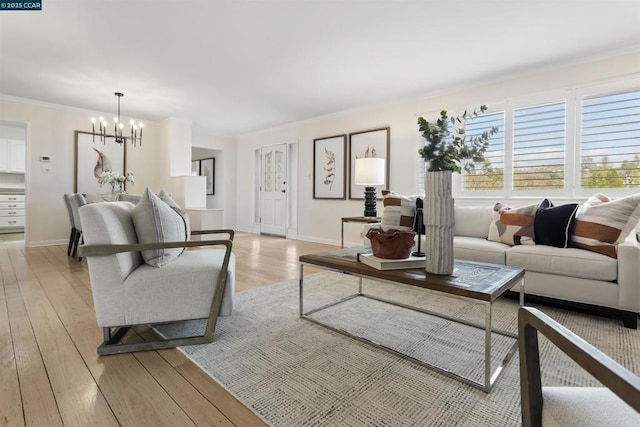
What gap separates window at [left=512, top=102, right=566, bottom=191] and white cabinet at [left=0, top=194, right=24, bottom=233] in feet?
32.6

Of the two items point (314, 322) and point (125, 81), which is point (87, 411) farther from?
point (125, 81)

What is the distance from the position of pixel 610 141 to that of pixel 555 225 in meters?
1.51

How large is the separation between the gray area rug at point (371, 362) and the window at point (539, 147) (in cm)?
185

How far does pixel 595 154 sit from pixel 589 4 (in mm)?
1512

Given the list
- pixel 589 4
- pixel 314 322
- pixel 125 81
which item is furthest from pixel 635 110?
pixel 125 81

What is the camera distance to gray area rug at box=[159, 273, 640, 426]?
120 cm

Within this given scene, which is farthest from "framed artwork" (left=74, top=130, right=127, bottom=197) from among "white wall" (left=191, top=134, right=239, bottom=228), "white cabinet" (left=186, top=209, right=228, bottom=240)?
"white wall" (left=191, top=134, right=239, bottom=228)

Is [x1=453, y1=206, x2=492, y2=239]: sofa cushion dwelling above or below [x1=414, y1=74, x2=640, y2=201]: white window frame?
below

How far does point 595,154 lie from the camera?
3266mm

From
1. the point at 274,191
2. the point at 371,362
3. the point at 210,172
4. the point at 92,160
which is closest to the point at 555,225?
the point at 371,362

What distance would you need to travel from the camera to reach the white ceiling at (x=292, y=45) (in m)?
2.56

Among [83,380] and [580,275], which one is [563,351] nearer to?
[83,380]

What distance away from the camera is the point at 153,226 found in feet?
5.80

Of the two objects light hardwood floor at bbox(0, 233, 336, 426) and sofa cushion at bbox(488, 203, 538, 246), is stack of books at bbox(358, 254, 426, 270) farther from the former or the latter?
sofa cushion at bbox(488, 203, 538, 246)
